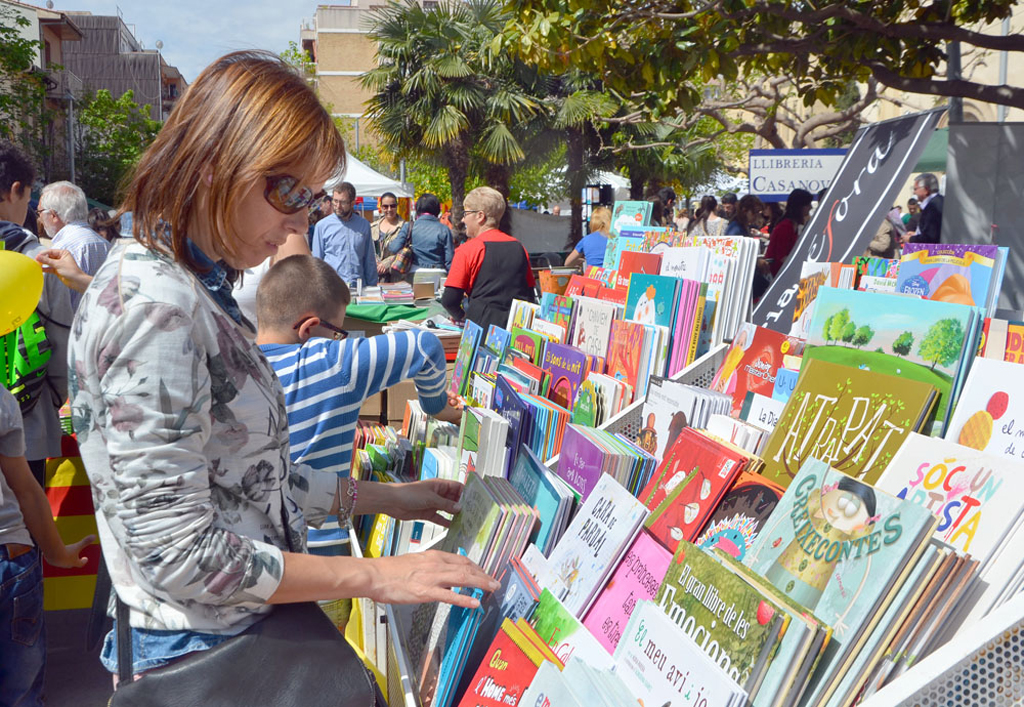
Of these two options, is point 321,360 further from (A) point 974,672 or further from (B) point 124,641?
(A) point 974,672

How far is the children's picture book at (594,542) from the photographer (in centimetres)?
145

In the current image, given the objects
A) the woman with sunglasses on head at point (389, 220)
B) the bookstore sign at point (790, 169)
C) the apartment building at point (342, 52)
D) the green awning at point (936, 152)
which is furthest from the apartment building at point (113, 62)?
the bookstore sign at point (790, 169)

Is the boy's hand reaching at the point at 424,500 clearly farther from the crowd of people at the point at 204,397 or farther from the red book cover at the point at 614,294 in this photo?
the red book cover at the point at 614,294

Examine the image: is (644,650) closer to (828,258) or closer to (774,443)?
(774,443)

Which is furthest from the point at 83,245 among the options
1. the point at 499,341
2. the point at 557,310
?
the point at 557,310

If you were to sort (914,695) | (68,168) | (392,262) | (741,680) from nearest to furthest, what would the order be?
(914,695) < (741,680) < (392,262) < (68,168)

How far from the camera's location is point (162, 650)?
3.83 feet

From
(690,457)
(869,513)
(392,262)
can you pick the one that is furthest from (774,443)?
(392,262)

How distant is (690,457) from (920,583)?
1.79 ft

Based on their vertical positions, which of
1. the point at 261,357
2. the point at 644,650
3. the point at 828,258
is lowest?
the point at 644,650

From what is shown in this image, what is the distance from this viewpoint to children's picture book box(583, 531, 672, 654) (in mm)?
1368

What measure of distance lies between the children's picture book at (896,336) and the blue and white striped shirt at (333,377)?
3.33ft

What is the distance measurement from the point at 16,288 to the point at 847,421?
8.18 feet

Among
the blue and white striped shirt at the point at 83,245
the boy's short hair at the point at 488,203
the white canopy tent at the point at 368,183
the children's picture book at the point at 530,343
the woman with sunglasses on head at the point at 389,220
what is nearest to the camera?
the children's picture book at the point at 530,343
